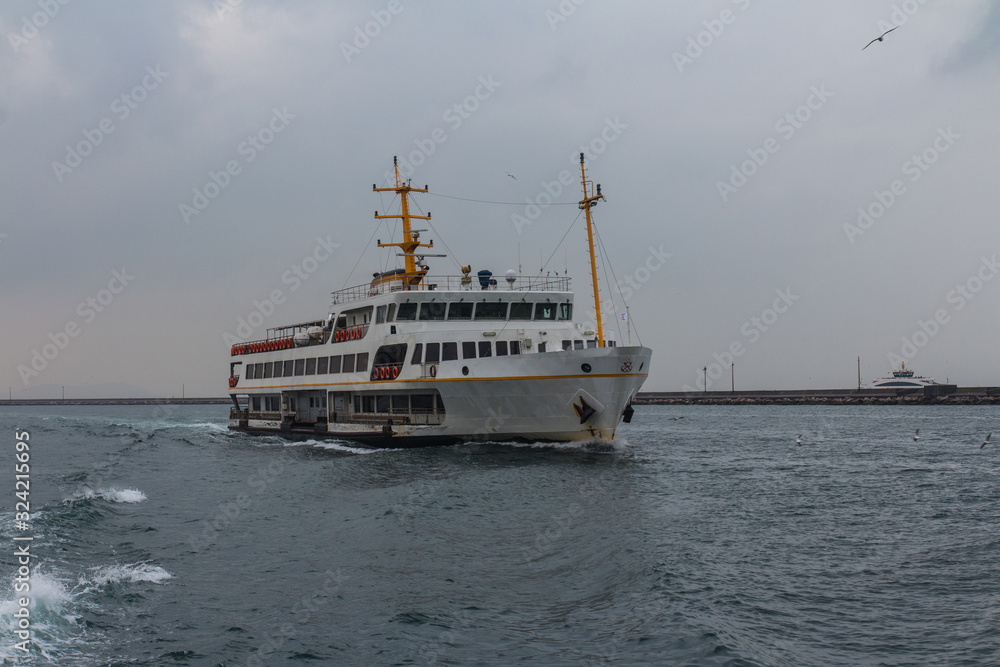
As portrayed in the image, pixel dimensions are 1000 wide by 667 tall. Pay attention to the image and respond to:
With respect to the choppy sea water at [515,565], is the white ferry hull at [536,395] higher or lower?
higher

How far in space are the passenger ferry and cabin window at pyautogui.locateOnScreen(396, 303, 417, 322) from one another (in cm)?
4

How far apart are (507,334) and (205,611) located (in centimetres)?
2248

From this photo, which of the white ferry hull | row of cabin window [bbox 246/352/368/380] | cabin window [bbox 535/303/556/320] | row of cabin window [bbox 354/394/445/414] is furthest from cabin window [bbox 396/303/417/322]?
cabin window [bbox 535/303/556/320]

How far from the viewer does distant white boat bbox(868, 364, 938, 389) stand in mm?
102469

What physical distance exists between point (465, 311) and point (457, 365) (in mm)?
4383

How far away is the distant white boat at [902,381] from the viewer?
102469mm

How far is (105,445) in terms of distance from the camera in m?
44.6

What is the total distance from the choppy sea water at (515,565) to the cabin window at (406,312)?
8118mm

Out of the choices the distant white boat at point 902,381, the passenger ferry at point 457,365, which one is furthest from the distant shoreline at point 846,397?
the passenger ferry at point 457,365

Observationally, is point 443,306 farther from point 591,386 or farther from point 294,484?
point 294,484

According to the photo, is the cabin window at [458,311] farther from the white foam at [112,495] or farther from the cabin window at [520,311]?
the white foam at [112,495]

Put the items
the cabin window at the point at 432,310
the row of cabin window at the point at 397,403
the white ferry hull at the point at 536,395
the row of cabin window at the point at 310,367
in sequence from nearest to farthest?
1. the white ferry hull at the point at 536,395
2. the row of cabin window at the point at 397,403
3. the cabin window at the point at 432,310
4. the row of cabin window at the point at 310,367

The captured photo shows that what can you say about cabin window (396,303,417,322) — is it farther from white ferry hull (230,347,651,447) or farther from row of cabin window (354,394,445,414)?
row of cabin window (354,394,445,414)

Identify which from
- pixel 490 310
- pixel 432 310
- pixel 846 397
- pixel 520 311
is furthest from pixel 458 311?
pixel 846 397
